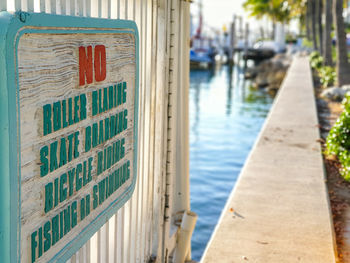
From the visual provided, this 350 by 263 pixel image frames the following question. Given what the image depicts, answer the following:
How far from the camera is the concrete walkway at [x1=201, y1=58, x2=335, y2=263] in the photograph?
4945 millimetres

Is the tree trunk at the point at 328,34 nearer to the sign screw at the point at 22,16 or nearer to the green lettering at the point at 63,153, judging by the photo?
the green lettering at the point at 63,153

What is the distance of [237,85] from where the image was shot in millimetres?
38375

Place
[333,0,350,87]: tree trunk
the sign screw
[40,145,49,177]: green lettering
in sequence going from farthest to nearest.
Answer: [333,0,350,87]: tree trunk
[40,145,49,177]: green lettering
the sign screw

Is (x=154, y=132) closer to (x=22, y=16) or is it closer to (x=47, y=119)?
(x=47, y=119)

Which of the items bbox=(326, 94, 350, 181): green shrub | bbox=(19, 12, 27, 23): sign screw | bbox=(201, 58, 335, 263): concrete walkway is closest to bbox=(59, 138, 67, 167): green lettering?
bbox=(19, 12, 27, 23): sign screw

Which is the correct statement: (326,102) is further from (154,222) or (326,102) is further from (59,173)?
(59,173)

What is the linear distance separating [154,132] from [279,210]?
2688 millimetres

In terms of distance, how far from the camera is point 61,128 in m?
2.36

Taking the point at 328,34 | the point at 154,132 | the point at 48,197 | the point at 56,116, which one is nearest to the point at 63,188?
the point at 48,197

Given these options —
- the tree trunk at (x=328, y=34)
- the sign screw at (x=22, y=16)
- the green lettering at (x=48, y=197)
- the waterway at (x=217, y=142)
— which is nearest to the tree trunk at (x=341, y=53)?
the waterway at (x=217, y=142)

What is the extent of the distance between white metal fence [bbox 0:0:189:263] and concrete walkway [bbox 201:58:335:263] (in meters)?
0.93

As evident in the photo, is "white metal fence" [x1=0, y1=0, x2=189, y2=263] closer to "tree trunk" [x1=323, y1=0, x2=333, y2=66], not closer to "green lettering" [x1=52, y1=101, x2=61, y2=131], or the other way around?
"green lettering" [x1=52, y1=101, x2=61, y2=131]

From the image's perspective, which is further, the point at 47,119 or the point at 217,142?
the point at 217,142

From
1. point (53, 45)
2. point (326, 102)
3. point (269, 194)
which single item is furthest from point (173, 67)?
point (326, 102)
